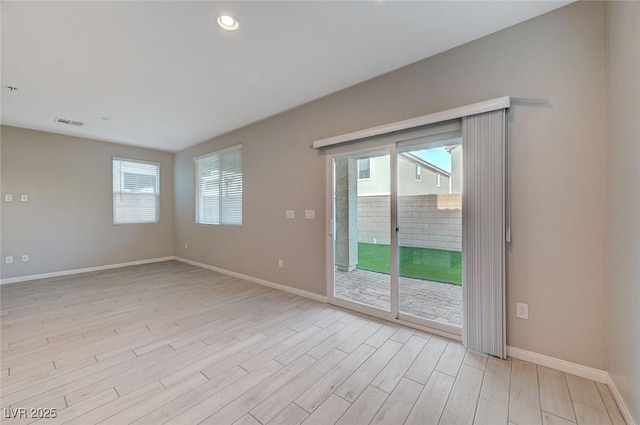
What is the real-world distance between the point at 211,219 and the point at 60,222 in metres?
2.74

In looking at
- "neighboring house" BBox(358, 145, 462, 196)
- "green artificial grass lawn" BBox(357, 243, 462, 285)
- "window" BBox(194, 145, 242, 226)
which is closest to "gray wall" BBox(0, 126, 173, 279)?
"window" BBox(194, 145, 242, 226)

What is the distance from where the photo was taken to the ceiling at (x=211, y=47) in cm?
190

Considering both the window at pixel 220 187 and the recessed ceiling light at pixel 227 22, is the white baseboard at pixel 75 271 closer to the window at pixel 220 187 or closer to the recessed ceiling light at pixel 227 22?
the window at pixel 220 187

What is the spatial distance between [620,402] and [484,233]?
4.04 feet

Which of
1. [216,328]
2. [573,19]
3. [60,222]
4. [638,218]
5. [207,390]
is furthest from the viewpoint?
[60,222]

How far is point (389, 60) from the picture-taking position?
8.38 feet

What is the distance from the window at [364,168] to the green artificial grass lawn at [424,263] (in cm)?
86

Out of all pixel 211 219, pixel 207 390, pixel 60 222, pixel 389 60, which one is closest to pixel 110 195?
pixel 60 222

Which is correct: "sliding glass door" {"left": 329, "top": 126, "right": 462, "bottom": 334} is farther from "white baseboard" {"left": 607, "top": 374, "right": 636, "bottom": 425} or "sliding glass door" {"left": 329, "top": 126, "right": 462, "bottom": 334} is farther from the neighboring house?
"white baseboard" {"left": 607, "top": 374, "right": 636, "bottom": 425}

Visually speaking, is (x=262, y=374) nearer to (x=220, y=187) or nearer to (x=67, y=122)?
(x=220, y=187)

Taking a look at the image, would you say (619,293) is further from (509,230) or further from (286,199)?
(286,199)

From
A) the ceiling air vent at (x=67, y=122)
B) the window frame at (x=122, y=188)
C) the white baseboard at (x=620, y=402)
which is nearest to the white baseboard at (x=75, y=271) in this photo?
the window frame at (x=122, y=188)

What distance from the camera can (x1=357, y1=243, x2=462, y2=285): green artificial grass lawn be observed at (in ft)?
8.23

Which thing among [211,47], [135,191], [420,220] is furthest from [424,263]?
[135,191]
